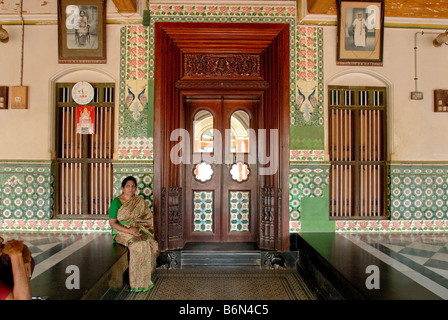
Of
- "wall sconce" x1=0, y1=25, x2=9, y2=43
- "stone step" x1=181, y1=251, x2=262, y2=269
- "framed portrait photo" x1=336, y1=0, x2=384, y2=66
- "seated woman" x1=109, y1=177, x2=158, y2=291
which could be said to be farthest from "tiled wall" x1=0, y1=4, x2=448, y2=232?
"wall sconce" x1=0, y1=25, x2=9, y2=43

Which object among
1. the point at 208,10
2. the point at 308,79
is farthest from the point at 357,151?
the point at 208,10

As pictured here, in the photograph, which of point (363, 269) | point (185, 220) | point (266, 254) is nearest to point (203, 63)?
point (185, 220)

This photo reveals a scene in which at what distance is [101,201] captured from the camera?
491cm

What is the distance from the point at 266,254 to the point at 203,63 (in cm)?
314

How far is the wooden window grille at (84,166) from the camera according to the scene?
4.91m

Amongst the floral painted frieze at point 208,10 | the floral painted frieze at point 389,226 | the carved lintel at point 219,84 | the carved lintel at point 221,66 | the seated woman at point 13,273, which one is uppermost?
the floral painted frieze at point 208,10

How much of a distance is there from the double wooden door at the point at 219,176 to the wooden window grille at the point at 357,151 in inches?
51.5

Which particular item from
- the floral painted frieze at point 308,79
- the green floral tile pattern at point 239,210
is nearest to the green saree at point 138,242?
the green floral tile pattern at point 239,210

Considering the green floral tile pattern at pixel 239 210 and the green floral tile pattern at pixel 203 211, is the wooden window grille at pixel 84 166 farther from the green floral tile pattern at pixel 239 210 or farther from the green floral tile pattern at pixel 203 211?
the green floral tile pattern at pixel 239 210

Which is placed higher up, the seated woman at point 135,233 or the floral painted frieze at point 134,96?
the floral painted frieze at point 134,96

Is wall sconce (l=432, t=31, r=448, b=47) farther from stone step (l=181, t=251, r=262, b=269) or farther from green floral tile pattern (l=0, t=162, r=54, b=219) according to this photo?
green floral tile pattern (l=0, t=162, r=54, b=219)

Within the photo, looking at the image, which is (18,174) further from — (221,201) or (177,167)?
(221,201)

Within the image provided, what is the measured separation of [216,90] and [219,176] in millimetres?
1402
